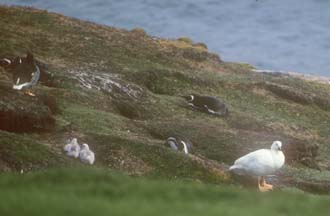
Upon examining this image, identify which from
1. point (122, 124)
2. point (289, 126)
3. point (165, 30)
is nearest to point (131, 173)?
point (122, 124)

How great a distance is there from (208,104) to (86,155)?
678 inches

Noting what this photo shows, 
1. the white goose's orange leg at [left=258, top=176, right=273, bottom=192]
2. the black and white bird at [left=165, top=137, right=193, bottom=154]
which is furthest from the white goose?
the black and white bird at [left=165, top=137, right=193, bottom=154]

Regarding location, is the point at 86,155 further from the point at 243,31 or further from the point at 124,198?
the point at 243,31

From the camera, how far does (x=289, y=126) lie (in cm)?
4366

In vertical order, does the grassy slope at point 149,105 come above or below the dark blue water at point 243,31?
above

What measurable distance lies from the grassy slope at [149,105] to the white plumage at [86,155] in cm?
36

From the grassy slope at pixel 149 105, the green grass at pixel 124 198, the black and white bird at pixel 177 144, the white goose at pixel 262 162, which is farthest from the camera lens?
the black and white bird at pixel 177 144

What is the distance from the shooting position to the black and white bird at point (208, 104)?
137 ft

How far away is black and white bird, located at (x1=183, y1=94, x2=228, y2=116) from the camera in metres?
41.7

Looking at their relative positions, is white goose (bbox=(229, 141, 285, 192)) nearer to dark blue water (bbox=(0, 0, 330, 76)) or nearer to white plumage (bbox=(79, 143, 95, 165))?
white plumage (bbox=(79, 143, 95, 165))

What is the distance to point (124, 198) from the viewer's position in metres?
14.3

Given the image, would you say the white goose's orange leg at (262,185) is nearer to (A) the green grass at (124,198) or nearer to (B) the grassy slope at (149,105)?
(B) the grassy slope at (149,105)

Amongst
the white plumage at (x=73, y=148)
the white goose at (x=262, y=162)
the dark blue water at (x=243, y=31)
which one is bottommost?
the dark blue water at (x=243, y=31)

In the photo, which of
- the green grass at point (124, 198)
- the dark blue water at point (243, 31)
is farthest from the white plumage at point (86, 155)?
the dark blue water at point (243, 31)
